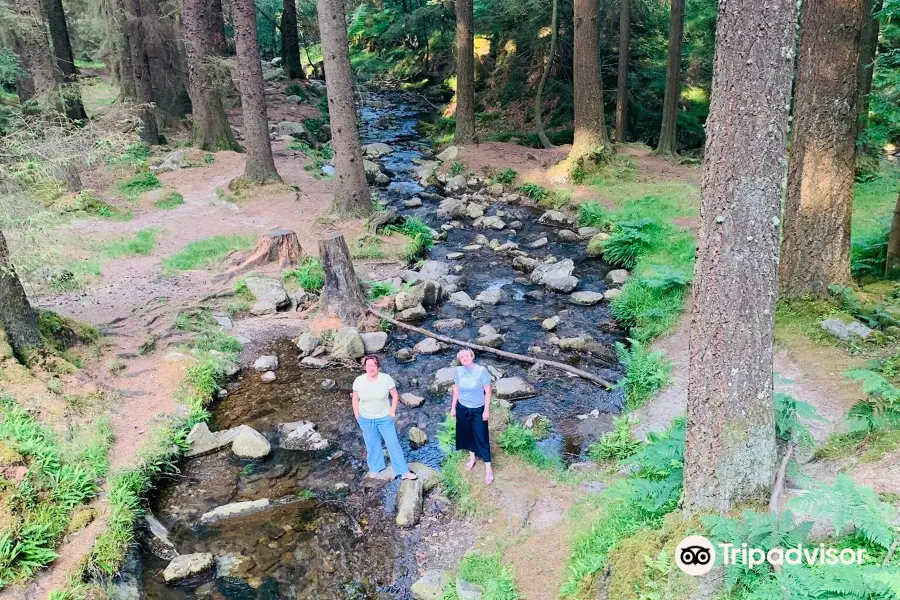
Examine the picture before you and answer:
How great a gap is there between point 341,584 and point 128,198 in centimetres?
1423

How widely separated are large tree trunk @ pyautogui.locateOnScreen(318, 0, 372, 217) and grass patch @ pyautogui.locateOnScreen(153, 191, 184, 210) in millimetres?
4686

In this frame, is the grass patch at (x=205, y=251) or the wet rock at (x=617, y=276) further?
the grass patch at (x=205, y=251)

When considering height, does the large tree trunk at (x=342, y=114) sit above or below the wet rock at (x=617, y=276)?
above

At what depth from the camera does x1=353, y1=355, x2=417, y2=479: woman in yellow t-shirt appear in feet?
22.5

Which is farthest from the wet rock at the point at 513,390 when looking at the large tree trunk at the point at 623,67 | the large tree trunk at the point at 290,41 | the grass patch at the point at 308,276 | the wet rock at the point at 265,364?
the large tree trunk at the point at 290,41

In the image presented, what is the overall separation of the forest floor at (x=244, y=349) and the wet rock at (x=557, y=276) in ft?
8.70

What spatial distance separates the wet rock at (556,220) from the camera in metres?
16.1

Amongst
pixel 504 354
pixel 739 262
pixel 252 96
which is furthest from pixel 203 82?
pixel 739 262

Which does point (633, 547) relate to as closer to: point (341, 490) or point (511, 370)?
point (341, 490)

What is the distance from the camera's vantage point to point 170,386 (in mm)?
8703

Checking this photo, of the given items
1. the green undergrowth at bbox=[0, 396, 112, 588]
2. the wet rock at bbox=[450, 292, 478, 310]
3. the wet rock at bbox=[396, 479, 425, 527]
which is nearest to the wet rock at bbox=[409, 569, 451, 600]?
the wet rock at bbox=[396, 479, 425, 527]

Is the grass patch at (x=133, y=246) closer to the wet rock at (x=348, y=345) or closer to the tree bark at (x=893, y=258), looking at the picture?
the wet rock at (x=348, y=345)

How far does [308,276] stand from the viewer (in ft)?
39.4

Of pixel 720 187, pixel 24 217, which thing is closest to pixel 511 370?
pixel 720 187
